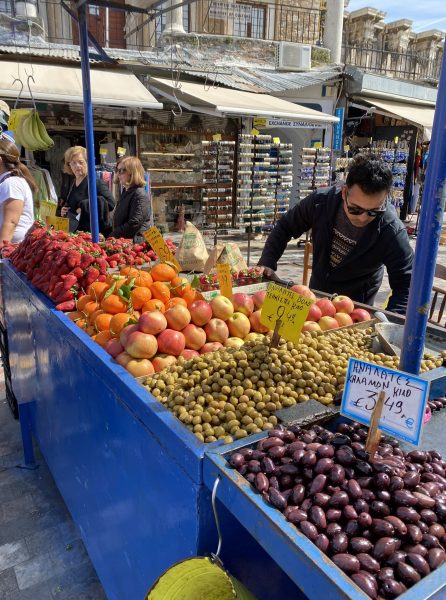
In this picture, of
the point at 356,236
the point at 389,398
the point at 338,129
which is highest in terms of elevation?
the point at 338,129

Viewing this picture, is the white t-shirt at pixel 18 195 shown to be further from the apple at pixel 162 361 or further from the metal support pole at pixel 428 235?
the metal support pole at pixel 428 235

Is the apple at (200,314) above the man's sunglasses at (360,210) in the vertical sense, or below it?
below

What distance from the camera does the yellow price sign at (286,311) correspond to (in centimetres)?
165

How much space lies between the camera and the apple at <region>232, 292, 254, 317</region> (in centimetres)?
223

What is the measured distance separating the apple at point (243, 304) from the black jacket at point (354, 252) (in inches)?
32.6

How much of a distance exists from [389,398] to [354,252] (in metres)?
1.69

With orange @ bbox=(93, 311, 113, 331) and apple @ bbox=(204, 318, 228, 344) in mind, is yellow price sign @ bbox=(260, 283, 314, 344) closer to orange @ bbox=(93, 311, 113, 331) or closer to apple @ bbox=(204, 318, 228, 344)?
apple @ bbox=(204, 318, 228, 344)

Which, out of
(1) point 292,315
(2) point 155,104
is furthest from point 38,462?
(2) point 155,104

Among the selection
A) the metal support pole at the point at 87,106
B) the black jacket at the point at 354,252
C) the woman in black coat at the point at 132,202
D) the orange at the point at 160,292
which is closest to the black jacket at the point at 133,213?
the woman in black coat at the point at 132,202

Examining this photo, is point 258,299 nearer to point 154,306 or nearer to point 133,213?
point 154,306

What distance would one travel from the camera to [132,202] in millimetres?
4645

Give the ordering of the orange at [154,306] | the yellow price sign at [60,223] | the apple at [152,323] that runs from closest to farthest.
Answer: the apple at [152,323]
the orange at [154,306]
the yellow price sign at [60,223]

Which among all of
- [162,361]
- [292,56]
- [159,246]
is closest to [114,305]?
[162,361]

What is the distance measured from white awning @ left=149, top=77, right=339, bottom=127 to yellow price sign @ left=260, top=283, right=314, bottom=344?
22.0 ft
